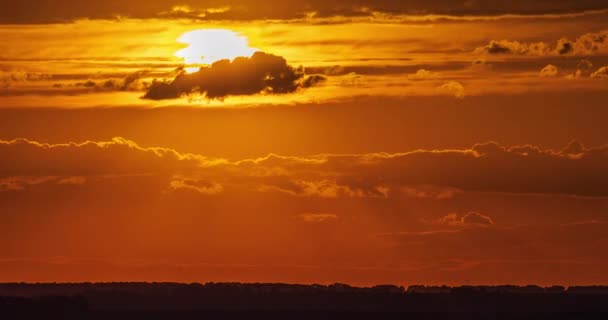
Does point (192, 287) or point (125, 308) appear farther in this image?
point (192, 287)

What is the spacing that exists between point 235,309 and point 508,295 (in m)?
16.8

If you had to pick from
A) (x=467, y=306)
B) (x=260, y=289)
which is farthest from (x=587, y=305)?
(x=260, y=289)

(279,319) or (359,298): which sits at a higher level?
(359,298)

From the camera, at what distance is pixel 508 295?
123 m

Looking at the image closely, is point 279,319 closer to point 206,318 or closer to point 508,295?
point 206,318

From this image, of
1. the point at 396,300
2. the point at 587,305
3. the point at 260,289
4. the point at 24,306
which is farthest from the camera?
the point at 260,289

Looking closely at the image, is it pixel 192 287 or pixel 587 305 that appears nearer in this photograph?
pixel 587 305

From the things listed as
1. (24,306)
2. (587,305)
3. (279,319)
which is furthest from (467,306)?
(24,306)

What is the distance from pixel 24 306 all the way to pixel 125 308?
15.7 metres

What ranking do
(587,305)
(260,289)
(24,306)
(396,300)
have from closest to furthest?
(24,306) < (587,305) < (396,300) < (260,289)

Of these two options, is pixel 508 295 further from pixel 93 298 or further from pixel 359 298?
pixel 93 298

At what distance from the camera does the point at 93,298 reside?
383 feet

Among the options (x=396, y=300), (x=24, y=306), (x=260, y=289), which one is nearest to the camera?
(x=24, y=306)

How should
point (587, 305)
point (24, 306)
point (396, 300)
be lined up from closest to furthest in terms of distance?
point (24, 306) < point (587, 305) < point (396, 300)
